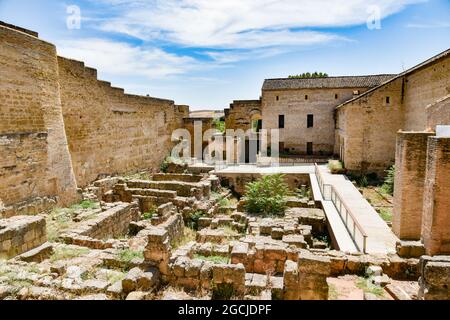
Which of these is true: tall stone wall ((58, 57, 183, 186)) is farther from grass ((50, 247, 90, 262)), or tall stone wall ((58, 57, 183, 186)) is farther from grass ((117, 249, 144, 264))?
grass ((117, 249, 144, 264))

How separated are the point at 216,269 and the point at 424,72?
15.8 metres

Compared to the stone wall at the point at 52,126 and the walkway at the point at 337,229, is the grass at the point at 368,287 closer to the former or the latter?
the walkway at the point at 337,229

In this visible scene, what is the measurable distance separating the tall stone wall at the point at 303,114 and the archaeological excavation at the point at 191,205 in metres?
5.44

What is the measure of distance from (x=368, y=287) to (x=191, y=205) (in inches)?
325

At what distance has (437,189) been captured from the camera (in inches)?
300

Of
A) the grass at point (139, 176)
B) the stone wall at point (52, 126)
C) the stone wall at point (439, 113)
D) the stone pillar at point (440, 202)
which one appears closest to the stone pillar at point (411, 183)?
the stone wall at point (439, 113)

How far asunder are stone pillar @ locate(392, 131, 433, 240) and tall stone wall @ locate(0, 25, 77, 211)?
1208cm

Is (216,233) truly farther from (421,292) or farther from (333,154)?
(333,154)

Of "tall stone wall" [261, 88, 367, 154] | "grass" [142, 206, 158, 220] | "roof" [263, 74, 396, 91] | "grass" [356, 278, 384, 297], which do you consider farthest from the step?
"roof" [263, 74, 396, 91]

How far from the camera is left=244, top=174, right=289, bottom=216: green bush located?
13.7 metres

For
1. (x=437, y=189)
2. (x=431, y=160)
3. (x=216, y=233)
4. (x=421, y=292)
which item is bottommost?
(x=216, y=233)

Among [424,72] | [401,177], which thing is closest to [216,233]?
[401,177]

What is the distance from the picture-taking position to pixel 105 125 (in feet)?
52.9

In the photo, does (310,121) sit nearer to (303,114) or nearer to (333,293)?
(303,114)
